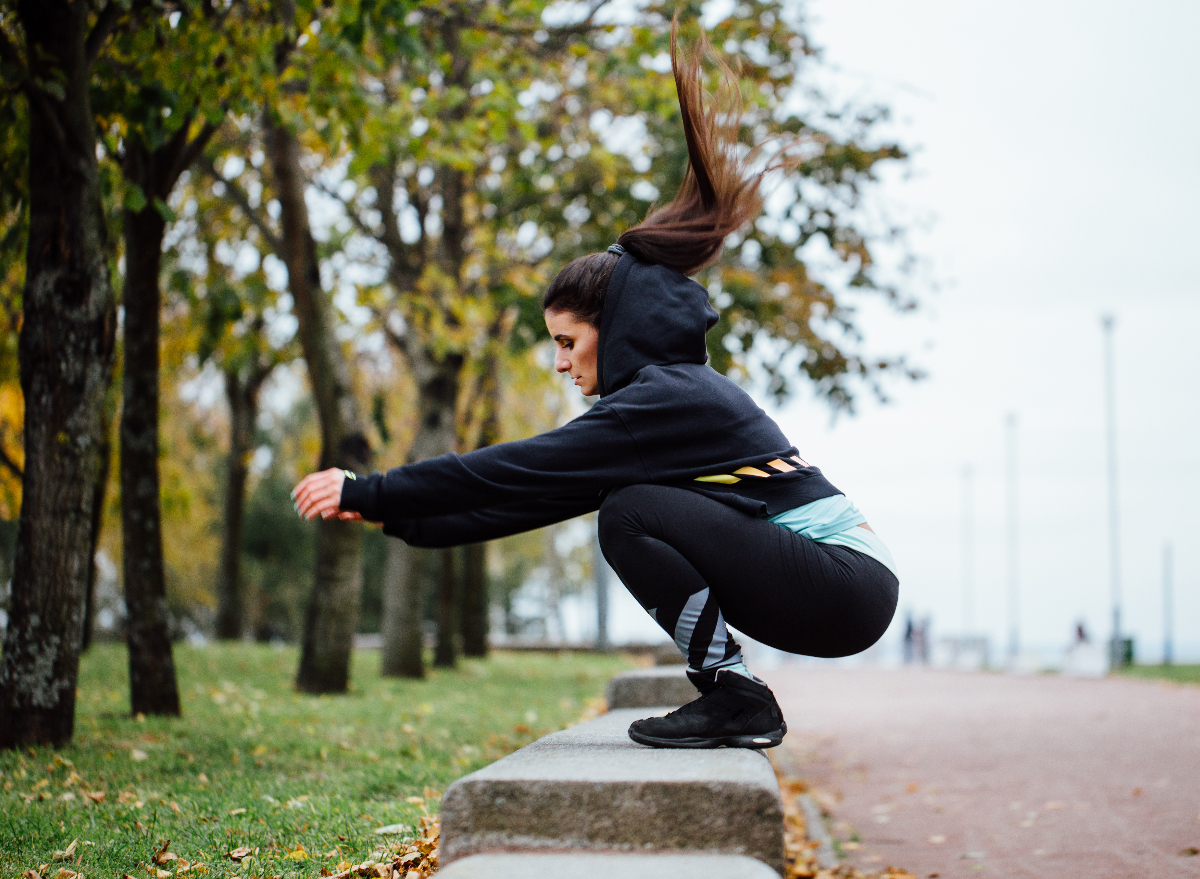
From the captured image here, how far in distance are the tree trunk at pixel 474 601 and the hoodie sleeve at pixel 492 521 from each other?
14.4 meters

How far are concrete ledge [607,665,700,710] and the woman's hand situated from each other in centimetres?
351

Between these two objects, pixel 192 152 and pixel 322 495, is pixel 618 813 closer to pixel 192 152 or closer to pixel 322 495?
pixel 322 495

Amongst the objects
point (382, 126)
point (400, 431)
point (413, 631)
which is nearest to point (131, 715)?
point (382, 126)

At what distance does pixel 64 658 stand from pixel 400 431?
1582 cm

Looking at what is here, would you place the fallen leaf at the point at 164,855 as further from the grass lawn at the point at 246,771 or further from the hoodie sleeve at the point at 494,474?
the hoodie sleeve at the point at 494,474

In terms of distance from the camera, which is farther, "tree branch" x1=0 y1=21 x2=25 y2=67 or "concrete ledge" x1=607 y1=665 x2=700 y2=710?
"concrete ledge" x1=607 y1=665 x2=700 y2=710

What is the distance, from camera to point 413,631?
13555mm

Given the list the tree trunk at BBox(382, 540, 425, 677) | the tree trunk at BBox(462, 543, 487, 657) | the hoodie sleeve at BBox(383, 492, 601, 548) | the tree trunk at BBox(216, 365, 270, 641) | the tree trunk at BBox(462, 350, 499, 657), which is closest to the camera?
the hoodie sleeve at BBox(383, 492, 601, 548)

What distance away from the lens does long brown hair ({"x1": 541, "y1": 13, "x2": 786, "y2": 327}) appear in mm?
3340

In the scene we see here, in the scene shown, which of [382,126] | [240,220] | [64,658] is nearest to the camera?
[64,658]

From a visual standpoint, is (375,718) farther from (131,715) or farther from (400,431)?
(400,431)

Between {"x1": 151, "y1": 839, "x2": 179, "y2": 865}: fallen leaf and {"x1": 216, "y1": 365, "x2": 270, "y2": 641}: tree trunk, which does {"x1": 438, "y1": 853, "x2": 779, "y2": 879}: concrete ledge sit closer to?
{"x1": 151, "y1": 839, "x2": 179, "y2": 865}: fallen leaf

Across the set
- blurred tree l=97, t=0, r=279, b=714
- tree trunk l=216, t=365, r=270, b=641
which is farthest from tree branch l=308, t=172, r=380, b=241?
blurred tree l=97, t=0, r=279, b=714

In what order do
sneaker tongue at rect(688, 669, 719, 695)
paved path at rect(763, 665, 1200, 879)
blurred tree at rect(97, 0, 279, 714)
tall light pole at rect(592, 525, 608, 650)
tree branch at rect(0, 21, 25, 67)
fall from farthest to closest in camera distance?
tall light pole at rect(592, 525, 608, 650), blurred tree at rect(97, 0, 279, 714), paved path at rect(763, 665, 1200, 879), tree branch at rect(0, 21, 25, 67), sneaker tongue at rect(688, 669, 719, 695)
